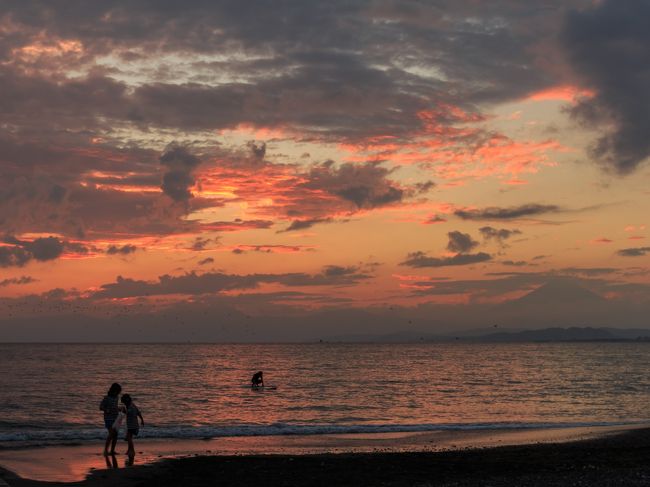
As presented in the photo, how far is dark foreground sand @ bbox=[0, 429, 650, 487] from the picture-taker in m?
20.2

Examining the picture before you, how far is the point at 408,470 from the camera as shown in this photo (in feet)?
76.1

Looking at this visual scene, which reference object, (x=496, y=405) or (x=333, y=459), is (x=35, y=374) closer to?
(x=496, y=405)

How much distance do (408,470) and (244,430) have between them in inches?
606

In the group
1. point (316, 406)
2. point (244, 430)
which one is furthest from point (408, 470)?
point (316, 406)

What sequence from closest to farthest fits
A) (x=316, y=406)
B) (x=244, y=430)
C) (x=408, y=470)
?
(x=408, y=470)
(x=244, y=430)
(x=316, y=406)

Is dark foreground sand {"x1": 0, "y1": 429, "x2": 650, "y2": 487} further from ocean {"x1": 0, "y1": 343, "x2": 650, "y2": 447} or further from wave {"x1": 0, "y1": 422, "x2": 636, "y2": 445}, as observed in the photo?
ocean {"x1": 0, "y1": 343, "x2": 650, "y2": 447}

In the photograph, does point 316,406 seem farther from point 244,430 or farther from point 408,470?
point 408,470

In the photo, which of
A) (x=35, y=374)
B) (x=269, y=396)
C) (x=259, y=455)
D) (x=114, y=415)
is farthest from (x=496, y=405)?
(x=35, y=374)

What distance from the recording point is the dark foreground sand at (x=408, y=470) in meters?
20.2

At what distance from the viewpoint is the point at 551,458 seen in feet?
83.9

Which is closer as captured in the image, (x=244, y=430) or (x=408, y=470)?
(x=408, y=470)

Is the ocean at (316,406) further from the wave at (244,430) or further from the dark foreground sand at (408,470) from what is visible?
the dark foreground sand at (408,470)

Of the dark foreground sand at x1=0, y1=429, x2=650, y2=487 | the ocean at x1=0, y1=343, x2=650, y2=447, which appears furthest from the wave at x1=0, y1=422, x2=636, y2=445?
the dark foreground sand at x1=0, y1=429, x2=650, y2=487

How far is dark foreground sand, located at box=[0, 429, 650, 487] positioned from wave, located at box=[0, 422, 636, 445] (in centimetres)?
971
